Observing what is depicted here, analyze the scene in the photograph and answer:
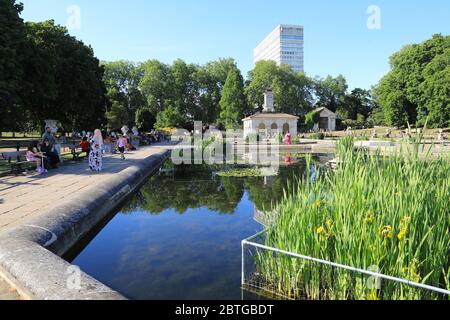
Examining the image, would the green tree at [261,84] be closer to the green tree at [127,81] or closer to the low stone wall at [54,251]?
the green tree at [127,81]

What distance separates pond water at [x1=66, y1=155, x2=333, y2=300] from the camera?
17.4ft

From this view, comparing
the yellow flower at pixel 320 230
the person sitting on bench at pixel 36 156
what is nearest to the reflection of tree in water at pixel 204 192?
the person sitting on bench at pixel 36 156

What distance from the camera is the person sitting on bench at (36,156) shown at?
13.7 m

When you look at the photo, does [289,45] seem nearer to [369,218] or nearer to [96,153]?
[96,153]

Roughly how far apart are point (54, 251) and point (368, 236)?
181 inches

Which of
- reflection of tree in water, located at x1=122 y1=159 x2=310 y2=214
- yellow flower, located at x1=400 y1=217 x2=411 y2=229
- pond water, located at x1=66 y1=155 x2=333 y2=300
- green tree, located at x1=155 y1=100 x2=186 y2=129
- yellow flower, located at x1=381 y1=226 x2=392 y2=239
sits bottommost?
pond water, located at x1=66 y1=155 x2=333 y2=300

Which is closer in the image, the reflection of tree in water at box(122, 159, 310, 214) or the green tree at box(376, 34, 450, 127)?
the reflection of tree in water at box(122, 159, 310, 214)

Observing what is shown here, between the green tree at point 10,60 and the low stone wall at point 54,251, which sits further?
the green tree at point 10,60

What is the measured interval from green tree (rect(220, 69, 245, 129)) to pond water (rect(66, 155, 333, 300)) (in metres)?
58.5

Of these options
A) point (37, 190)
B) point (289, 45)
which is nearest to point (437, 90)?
point (37, 190)

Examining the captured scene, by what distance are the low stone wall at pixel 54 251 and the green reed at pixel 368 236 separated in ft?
7.00

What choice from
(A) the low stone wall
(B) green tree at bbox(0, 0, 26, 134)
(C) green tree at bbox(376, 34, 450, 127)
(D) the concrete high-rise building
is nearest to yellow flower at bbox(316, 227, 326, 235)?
(A) the low stone wall

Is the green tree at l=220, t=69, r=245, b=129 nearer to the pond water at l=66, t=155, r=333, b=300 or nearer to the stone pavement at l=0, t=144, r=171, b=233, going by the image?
the stone pavement at l=0, t=144, r=171, b=233

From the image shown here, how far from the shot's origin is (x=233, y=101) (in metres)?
71.8
